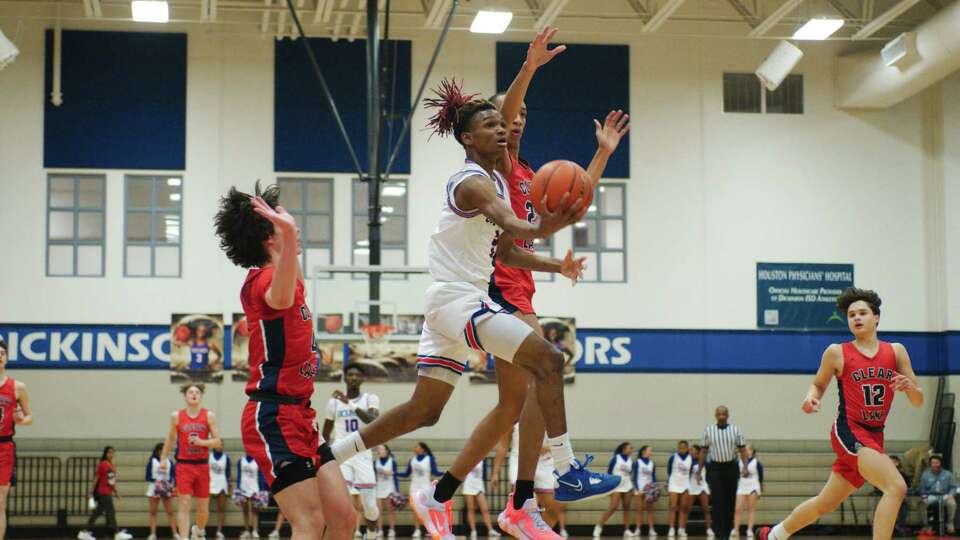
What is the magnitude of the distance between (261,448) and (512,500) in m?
1.48

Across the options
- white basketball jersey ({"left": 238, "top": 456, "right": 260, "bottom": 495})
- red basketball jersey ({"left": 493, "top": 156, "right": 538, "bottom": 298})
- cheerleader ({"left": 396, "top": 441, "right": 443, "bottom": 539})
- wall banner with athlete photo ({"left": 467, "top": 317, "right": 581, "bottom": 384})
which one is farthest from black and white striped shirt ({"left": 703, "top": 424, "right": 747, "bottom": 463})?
red basketball jersey ({"left": 493, "top": 156, "right": 538, "bottom": 298})

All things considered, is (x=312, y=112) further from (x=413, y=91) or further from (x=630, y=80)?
(x=630, y=80)

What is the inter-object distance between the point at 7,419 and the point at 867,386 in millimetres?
7899

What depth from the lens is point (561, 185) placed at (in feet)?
17.9

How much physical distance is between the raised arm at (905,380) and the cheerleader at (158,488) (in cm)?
1277

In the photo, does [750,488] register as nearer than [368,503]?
No

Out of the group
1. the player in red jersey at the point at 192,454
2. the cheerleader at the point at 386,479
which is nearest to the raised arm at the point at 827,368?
the player in red jersey at the point at 192,454

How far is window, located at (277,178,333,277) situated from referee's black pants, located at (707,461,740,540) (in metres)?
7.81

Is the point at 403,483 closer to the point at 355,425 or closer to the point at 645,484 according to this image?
the point at 645,484

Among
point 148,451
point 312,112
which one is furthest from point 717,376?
point 148,451

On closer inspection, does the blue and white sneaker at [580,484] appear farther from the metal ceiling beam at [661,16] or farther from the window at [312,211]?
the window at [312,211]

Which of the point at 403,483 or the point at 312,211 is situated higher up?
the point at 312,211

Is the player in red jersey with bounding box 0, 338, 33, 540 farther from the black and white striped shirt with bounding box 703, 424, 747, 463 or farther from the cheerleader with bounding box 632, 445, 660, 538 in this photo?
the cheerleader with bounding box 632, 445, 660, 538

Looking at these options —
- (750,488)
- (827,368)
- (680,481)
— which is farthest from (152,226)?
(827,368)
